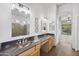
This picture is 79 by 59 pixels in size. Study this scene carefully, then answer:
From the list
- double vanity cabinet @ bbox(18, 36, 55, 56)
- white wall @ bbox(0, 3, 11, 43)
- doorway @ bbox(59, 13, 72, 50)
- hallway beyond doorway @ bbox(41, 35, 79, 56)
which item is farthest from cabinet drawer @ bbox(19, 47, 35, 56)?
doorway @ bbox(59, 13, 72, 50)

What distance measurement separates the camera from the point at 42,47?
2.37 m

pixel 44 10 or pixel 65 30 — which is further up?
pixel 44 10

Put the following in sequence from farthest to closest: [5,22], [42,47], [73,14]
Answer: [42,47], [73,14], [5,22]

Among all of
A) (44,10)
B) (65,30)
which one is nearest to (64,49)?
(65,30)

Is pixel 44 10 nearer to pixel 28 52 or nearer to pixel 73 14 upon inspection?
pixel 73 14

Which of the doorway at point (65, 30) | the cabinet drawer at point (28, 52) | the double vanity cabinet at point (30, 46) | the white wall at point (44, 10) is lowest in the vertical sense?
the cabinet drawer at point (28, 52)

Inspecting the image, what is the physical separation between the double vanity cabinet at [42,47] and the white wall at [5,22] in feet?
1.45

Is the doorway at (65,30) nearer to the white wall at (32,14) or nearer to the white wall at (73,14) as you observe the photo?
the white wall at (73,14)

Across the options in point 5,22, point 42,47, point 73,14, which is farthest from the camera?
point 42,47

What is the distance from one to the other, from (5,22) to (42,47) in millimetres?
785

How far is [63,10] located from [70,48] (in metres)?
0.68

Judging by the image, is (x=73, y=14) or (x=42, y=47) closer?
(x=73, y=14)

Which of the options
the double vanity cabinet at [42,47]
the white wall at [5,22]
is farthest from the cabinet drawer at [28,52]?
the white wall at [5,22]

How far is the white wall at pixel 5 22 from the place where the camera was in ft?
7.02
